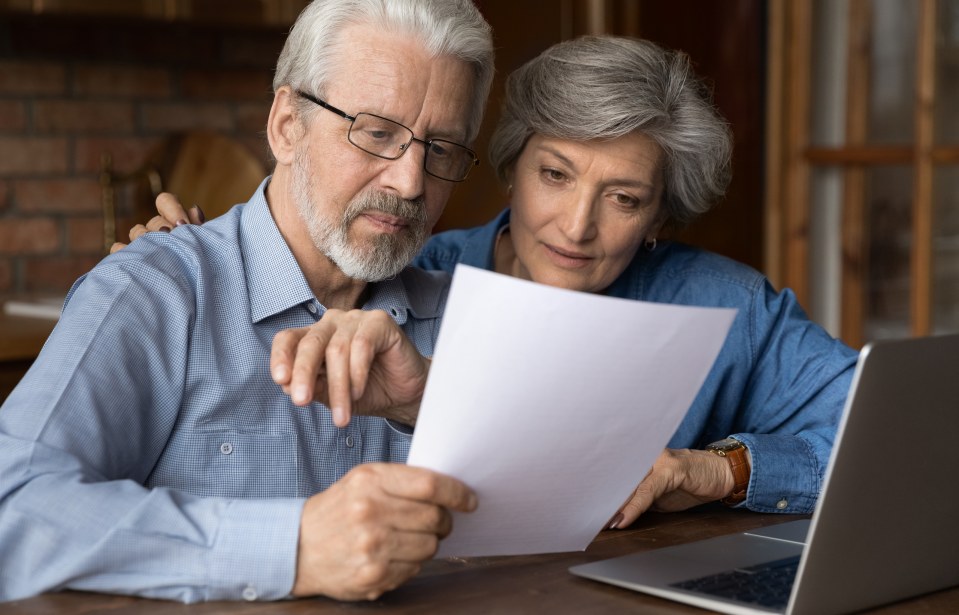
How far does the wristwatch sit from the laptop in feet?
1.08

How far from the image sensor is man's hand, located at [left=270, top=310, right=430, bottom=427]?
101 cm

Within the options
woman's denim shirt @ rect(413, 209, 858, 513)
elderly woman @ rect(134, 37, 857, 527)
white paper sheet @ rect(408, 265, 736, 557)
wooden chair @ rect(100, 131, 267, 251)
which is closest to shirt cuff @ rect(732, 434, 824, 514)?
woman's denim shirt @ rect(413, 209, 858, 513)

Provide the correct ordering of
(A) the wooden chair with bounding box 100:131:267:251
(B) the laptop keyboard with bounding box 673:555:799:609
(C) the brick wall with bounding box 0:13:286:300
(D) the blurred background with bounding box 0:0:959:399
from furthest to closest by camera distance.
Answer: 1. (C) the brick wall with bounding box 0:13:286:300
2. (A) the wooden chair with bounding box 100:131:267:251
3. (D) the blurred background with bounding box 0:0:959:399
4. (B) the laptop keyboard with bounding box 673:555:799:609

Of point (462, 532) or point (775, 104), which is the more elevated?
point (775, 104)

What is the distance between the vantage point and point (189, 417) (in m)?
1.30

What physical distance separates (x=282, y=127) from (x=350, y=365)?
0.60 m

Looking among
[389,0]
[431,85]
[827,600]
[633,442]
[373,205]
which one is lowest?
[827,600]

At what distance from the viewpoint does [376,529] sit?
0.95 meters

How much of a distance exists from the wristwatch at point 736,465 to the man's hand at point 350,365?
467mm

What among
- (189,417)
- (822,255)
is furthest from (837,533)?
(822,255)

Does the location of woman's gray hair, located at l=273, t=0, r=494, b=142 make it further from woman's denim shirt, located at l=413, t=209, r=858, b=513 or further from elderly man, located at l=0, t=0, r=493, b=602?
woman's denim shirt, located at l=413, t=209, r=858, b=513

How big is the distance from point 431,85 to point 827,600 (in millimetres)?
794

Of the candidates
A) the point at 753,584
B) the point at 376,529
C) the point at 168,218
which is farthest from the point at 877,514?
the point at 168,218

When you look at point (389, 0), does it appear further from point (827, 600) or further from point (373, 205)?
point (827, 600)
